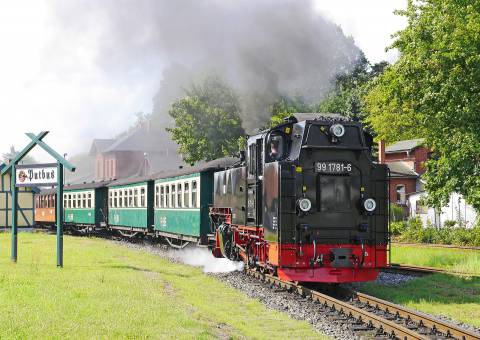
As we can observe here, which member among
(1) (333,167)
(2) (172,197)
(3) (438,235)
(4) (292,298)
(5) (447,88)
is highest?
(5) (447,88)

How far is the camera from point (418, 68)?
21516mm

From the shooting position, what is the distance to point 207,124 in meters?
46.7

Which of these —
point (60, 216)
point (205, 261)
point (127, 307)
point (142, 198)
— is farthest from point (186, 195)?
point (127, 307)

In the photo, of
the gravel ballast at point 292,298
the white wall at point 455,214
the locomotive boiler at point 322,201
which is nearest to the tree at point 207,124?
the white wall at point 455,214

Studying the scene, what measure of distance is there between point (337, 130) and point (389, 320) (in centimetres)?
403

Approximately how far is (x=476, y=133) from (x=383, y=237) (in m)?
8.93

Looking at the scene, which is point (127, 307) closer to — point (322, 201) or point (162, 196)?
point (322, 201)

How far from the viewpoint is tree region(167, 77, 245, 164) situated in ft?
150

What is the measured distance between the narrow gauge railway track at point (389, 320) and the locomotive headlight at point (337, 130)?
3172mm

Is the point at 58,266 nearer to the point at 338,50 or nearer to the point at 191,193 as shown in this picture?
the point at 191,193

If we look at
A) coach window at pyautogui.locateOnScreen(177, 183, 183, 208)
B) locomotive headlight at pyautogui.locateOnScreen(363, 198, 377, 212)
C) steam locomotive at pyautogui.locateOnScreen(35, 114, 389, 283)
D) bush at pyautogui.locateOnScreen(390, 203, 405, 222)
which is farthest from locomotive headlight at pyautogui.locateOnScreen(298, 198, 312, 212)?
bush at pyautogui.locateOnScreen(390, 203, 405, 222)

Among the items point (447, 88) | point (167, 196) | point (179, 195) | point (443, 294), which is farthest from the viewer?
point (167, 196)

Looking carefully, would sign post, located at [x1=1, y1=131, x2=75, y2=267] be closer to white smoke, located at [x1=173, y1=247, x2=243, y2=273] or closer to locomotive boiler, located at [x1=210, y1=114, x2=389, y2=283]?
white smoke, located at [x1=173, y1=247, x2=243, y2=273]

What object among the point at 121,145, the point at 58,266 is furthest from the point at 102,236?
the point at 121,145
